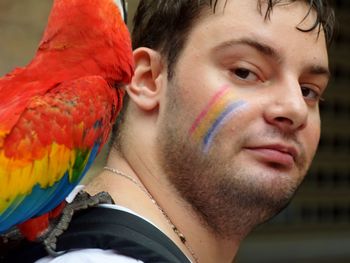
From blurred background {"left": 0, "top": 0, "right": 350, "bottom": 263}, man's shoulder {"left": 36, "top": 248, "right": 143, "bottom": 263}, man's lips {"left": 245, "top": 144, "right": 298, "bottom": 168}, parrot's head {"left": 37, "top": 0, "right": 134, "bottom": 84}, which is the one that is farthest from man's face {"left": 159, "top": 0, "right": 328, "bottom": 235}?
blurred background {"left": 0, "top": 0, "right": 350, "bottom": 263}

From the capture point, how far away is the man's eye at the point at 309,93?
48.7 inches

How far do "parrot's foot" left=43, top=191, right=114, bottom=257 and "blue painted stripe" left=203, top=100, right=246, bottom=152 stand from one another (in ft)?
0.66

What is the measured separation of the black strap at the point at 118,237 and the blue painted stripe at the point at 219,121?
219 millimetres

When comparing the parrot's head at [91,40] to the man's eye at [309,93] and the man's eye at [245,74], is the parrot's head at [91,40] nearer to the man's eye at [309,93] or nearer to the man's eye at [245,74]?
the man's eye at [245,74]

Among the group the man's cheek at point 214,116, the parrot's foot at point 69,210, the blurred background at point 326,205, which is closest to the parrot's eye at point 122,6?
the man's cheek at point 214,116

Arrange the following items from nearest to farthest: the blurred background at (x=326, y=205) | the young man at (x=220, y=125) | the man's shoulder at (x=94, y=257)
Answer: the man's shoulder at (x=94, y=257), the young man at (x=220, y=125), the blurred background at (x=326, y=205)

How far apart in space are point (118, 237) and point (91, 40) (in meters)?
0.42

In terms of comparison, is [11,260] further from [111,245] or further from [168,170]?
[168,170]

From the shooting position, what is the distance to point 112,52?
1162mm

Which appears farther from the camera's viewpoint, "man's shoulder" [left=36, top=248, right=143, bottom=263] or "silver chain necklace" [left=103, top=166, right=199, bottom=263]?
"silver chain necklace" [left=103, top=166, right=199, bottom=263]

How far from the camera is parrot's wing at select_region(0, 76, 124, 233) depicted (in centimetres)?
103

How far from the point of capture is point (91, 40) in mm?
1178

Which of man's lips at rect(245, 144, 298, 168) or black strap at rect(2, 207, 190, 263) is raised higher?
black strap at rect(2, 207, 190, 263)

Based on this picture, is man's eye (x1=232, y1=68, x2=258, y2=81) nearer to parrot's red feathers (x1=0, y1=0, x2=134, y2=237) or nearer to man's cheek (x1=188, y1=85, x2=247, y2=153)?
man's cheek (x1=188, y1=85, x2=247, y2=153)
